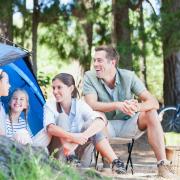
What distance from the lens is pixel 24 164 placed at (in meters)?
2.47

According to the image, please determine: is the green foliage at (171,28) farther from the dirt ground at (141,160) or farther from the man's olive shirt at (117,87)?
the man's olive shirt at (117,87)

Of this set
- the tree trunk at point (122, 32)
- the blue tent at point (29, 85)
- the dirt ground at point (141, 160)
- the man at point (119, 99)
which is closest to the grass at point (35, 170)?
the dirt ground at point (141, 160)

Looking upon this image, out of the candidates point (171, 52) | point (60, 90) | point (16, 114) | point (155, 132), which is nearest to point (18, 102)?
point (16, 114)

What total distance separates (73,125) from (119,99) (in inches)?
23.0

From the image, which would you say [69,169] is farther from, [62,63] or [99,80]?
[62,63]

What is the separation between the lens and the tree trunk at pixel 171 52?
7.76 meters

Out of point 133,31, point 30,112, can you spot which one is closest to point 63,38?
point 133,31

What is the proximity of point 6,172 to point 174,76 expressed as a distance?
718 cm

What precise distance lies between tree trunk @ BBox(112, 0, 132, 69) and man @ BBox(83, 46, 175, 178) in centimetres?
340

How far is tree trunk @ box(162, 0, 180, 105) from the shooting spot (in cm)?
776

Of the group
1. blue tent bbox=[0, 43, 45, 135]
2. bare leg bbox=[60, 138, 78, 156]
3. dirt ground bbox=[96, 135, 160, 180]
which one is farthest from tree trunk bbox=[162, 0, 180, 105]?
bare leg bbox=[60, 138, 78, 156]

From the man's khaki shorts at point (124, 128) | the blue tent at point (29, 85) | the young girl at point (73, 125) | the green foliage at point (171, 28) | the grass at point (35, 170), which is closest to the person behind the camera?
the grass at point (35, 170)

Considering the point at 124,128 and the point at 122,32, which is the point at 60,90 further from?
the point at 122,32

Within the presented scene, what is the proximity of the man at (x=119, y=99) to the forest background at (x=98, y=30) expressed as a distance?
3.16 metres
